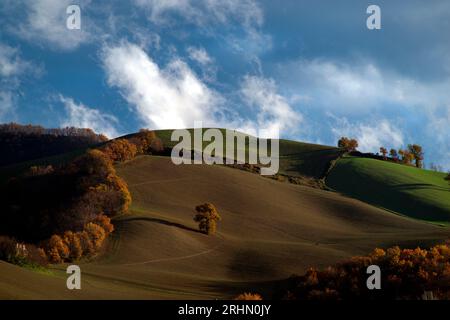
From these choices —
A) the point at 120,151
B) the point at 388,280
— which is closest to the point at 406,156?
the point at 120,151

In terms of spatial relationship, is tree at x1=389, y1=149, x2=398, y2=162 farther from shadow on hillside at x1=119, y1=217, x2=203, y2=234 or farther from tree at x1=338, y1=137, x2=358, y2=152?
shadow on hillside at x1=119, y1=217, x2=203, y2=234

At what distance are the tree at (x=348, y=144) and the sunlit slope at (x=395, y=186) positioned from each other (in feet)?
48.4

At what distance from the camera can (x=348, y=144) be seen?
516ft

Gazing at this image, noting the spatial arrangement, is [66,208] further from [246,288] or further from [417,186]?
[417,186]

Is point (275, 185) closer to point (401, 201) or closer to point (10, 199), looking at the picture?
point (401, 201)

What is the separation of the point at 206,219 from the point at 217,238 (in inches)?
138

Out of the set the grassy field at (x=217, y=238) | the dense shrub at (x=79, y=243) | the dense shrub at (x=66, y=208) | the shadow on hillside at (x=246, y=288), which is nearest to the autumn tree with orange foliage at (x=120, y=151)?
the grassy field at (x=217, y=238)

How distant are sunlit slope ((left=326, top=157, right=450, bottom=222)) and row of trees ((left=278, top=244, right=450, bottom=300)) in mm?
70500

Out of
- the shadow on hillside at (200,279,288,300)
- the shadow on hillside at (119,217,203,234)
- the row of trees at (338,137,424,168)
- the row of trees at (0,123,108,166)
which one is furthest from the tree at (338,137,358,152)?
the shadow on hillside at (200,279,288,300)

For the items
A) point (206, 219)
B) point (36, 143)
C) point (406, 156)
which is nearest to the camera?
point (206, 219)

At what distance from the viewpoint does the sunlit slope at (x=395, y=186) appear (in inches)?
4016

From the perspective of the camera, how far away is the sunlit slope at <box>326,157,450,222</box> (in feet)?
335
